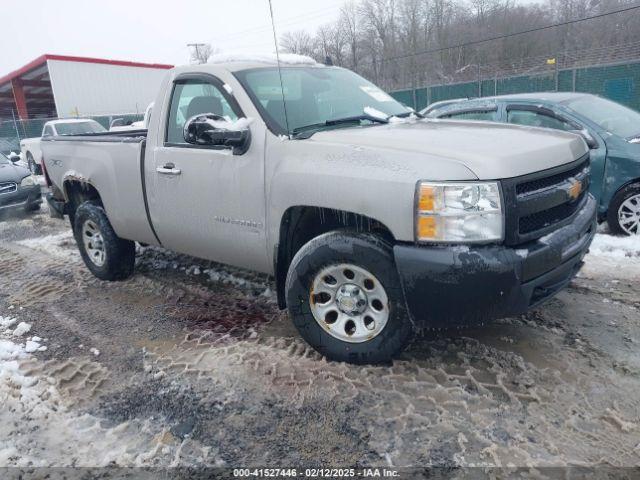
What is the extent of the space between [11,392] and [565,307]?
400 cm

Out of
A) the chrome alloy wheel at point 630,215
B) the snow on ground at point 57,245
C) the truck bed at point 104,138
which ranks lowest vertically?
the snow on ground at point 57,245

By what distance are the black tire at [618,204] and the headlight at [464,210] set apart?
3765 mm

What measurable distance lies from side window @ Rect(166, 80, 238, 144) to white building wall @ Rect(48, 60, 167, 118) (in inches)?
1094

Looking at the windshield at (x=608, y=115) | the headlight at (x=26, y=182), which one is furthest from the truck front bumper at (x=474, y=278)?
the headlight at (x=26, y=182)

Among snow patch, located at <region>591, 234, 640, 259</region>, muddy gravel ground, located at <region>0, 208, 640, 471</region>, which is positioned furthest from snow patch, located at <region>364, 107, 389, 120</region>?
snow patch, located at <region>591, 234, 640, 259</region>

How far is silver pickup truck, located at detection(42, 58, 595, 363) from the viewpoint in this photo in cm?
269

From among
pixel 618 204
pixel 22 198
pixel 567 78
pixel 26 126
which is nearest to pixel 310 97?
pixel 618 204

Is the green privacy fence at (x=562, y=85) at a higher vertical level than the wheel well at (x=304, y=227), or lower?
higher

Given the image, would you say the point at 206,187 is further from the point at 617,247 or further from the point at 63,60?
the point at 63,60

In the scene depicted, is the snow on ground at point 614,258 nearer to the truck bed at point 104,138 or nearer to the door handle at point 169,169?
the door handle at point 169,169

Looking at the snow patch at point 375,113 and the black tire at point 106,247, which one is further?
the black tire at point 106,247

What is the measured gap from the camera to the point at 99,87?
Result: 31.1 meters

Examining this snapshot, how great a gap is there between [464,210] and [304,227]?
1177 millimetres

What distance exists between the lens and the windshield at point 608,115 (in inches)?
227
